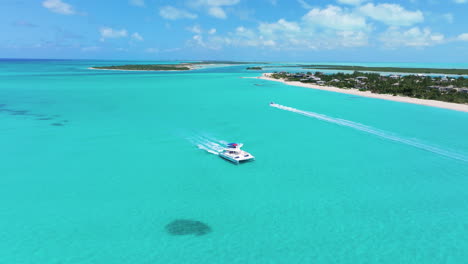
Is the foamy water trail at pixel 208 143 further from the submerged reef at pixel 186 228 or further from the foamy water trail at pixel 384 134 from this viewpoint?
the foamy water trail at pixel 384 134

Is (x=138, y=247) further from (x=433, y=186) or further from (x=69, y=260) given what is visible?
(x=433, y=186)

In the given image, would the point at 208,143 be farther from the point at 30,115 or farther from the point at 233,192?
the point at 30,115

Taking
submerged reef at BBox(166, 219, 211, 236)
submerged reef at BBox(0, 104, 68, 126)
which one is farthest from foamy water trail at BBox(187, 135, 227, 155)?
submerged reef at BBox(0, 104, 68, 126)

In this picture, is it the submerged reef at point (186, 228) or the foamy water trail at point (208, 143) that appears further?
the foamy water trail at point (208, 143)

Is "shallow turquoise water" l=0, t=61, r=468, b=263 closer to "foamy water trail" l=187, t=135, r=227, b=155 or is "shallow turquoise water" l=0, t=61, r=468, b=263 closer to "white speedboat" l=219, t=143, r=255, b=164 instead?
"foamy water trail" l=187, t=135, r=227, b=155

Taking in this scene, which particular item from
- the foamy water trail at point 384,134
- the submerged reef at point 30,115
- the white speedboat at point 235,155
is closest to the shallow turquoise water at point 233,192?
the foamy water trail at point 384,134

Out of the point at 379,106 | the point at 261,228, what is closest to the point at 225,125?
the point at 261,228
